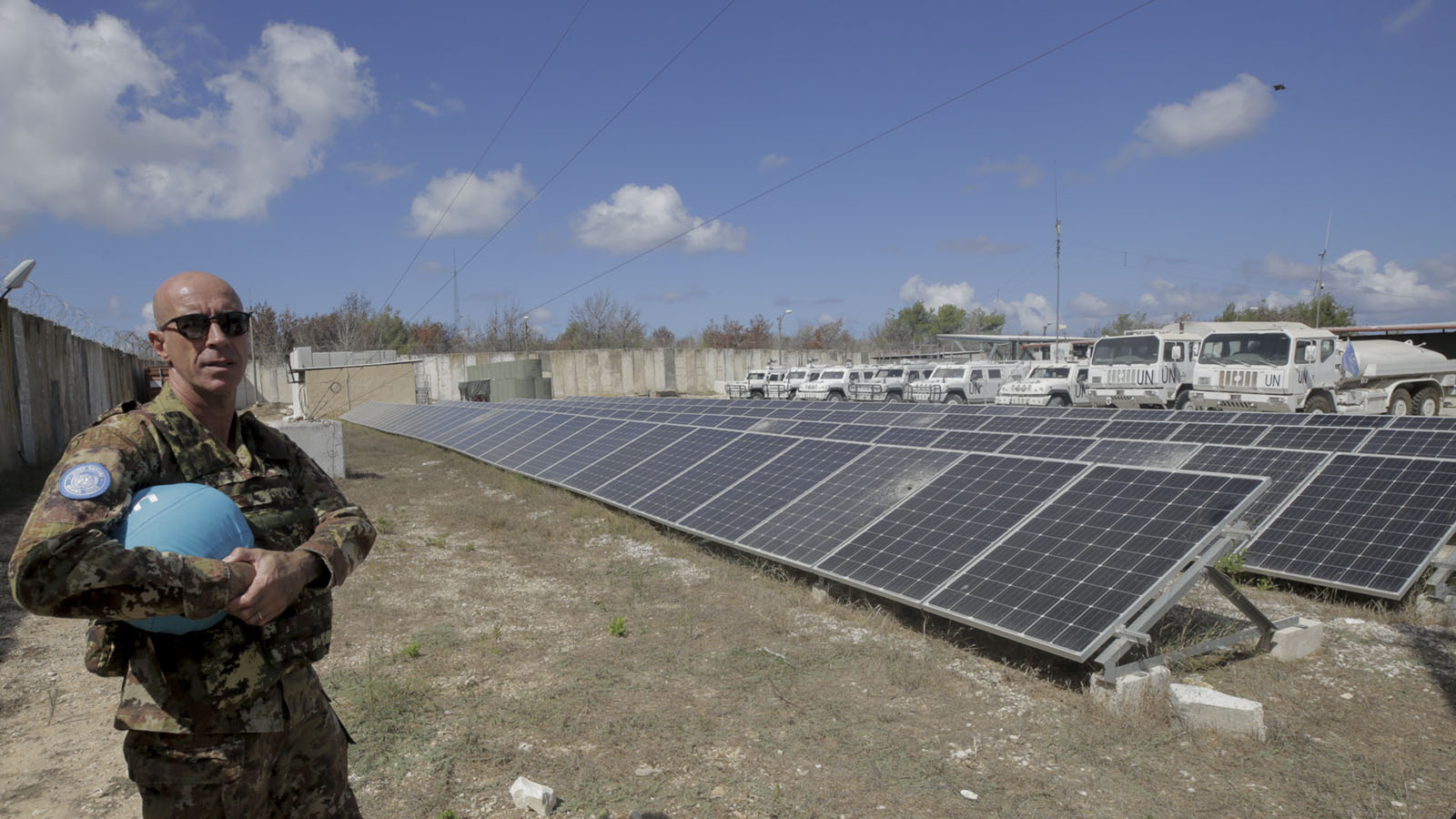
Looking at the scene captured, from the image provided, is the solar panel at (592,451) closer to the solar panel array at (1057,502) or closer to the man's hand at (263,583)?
the solar panel array at (1057,502)

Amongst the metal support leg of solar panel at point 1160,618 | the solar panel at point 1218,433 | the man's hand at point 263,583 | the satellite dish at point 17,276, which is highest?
the satellite dish at point 17,276

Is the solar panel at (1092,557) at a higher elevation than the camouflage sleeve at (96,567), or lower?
lower

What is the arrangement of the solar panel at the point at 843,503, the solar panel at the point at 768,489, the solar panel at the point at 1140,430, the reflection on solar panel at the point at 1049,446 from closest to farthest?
the solar panel at the point at 843,503 < the solar panel at the point at 768,489 < the reflection on solar panel at the point at 1049,446 < the solar panel at the point at 1140,430

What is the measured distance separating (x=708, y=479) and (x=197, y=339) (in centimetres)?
766

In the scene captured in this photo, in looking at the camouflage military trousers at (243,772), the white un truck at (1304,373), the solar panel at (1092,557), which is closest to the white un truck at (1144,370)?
the white un truck at (1304,373)

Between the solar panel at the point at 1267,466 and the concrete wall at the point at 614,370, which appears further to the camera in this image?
the concrete wall at the point at 614,370

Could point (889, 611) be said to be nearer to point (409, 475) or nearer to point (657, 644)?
point (657, 644)

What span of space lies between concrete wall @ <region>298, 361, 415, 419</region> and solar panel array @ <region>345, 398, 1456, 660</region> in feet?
111

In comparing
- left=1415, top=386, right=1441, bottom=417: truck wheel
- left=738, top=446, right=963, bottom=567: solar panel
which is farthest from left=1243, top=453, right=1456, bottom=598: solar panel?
left=1415, top=386, right=1441, bottom=417: truck wheel

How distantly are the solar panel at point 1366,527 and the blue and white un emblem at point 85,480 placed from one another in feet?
26.4

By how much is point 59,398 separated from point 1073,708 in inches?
837

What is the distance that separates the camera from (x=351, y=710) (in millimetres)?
5074

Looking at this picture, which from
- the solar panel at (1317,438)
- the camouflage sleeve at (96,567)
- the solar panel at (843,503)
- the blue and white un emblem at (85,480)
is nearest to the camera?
the camouflage sleeve at (96,567)

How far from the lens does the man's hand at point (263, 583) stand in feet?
7.06
